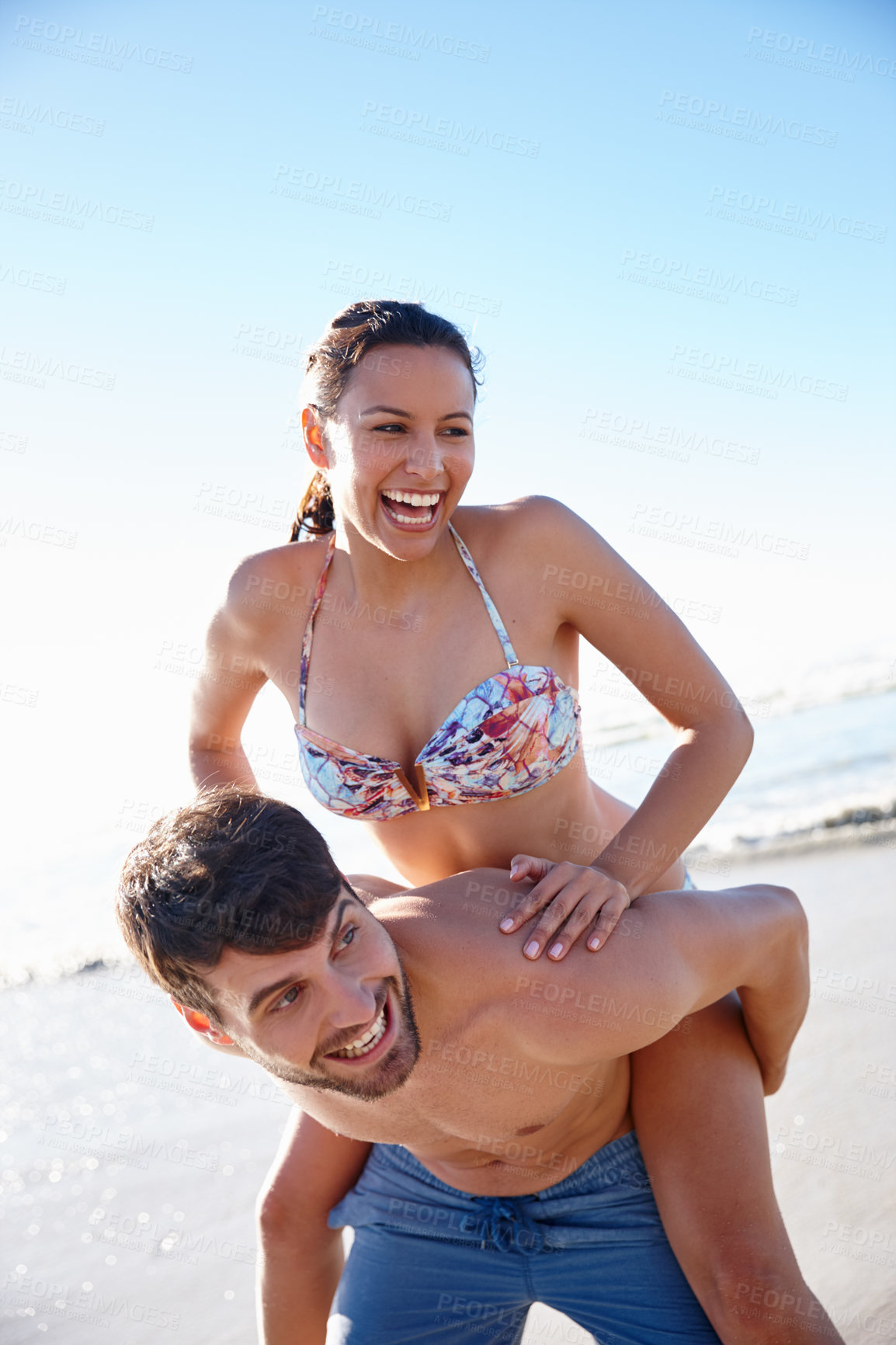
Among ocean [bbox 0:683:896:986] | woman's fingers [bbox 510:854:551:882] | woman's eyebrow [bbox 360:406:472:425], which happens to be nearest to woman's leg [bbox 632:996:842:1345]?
woman's fingers [bbox 510:854:551:882]

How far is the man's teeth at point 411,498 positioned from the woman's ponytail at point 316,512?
0.50 meters

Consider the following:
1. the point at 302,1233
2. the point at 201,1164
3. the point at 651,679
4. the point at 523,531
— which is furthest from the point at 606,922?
the point at 201,1164

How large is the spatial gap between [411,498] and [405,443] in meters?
0.14

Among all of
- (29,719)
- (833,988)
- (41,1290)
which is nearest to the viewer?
(41,1290)

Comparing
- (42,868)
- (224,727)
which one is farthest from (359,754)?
(42,868)

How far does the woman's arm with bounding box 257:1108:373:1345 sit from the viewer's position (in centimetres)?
265

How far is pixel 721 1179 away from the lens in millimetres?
2246

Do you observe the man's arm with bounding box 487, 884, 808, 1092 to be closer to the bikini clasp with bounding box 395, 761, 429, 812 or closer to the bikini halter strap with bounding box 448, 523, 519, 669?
the bikini clasp with bounding box 395, 761, 429, 812

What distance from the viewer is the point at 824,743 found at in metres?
10.7

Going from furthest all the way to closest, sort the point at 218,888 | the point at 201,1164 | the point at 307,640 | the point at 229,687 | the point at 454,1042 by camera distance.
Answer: the point at 201,1164
the point at 229,687
the point at 307,640
the point at 454,1042
the point at 218,888

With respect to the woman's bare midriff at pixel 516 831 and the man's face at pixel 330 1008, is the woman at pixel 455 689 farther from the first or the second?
the man's face at pixel 330 1008

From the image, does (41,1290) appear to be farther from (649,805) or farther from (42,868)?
(42,868)

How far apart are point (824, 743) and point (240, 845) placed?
974cm

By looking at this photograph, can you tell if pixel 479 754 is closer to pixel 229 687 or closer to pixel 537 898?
pixel 537 898
